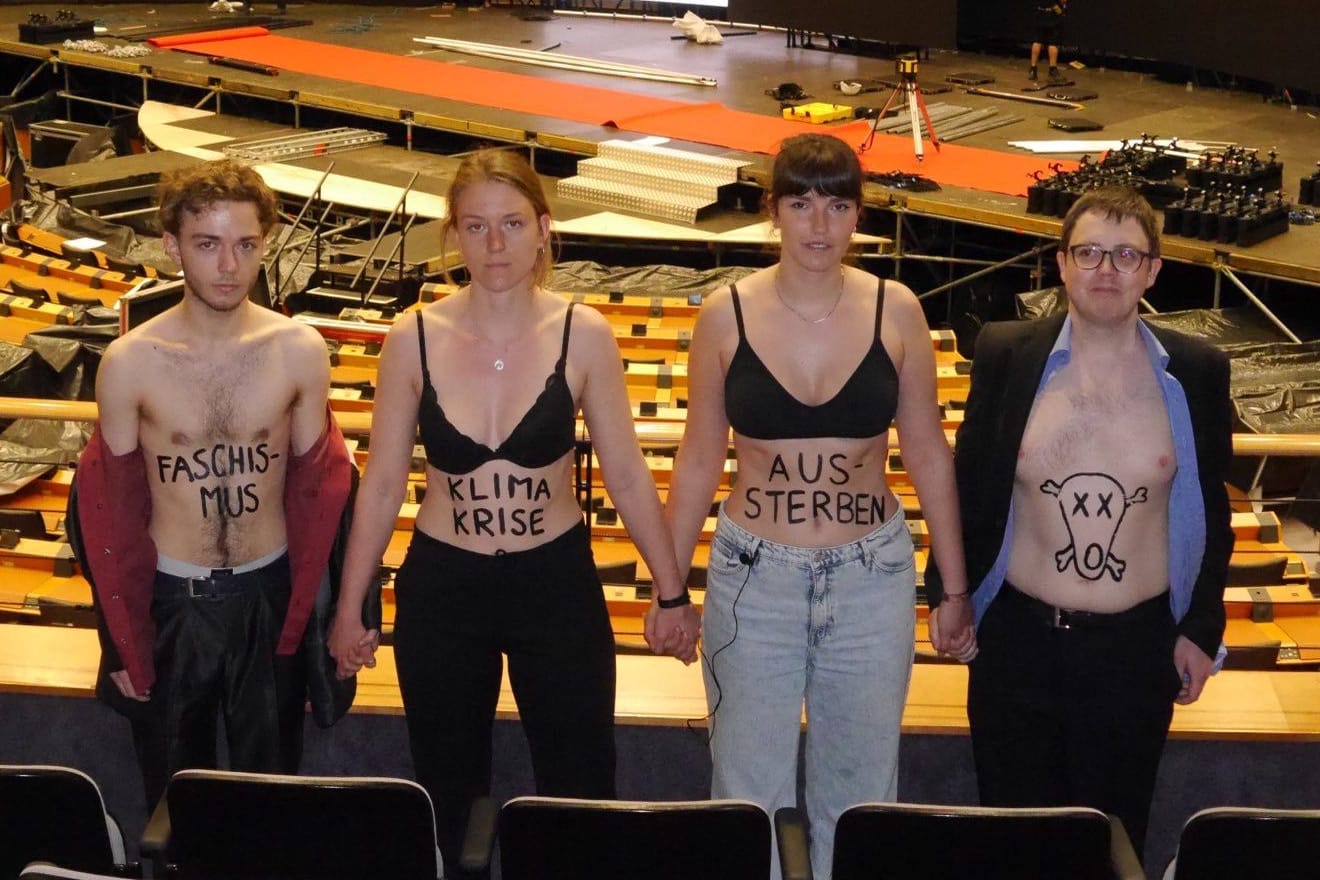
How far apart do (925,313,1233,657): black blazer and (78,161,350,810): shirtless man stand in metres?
1.10

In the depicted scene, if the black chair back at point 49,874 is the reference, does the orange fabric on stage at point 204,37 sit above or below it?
above

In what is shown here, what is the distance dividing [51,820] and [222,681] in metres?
0.48

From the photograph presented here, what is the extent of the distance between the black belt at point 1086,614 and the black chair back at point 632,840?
681 millimetres

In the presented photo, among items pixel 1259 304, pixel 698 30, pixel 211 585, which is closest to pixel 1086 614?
pixel 211 585

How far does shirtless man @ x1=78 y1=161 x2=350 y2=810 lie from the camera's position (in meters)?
2.97

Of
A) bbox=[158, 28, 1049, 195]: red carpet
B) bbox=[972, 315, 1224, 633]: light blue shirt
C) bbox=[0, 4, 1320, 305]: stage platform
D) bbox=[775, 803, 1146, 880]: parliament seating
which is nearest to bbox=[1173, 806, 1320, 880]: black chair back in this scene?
bbox=[775, 803, 1146, 880]: parliament seating

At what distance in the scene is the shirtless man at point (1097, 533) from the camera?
2.83m

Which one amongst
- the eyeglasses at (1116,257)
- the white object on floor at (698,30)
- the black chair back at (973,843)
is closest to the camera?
the black chair back at (973,843)

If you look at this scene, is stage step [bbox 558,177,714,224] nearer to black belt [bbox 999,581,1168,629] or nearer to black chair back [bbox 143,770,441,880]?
black belt [bbox 999,581,1168,629]

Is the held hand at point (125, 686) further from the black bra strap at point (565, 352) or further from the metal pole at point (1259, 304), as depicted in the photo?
the metal pole at point (1259, 304)

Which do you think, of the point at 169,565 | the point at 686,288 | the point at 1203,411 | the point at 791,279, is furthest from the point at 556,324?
the point at 686,288

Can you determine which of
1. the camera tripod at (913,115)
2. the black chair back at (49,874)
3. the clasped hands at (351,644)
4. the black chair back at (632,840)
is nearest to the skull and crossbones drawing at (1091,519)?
the black chair back at (632,840)

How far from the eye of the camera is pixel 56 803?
8.62 feet

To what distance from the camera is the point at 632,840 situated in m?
2.46
